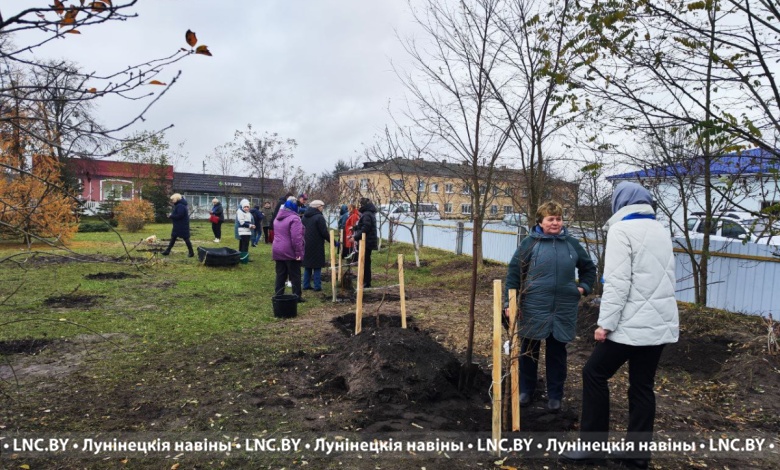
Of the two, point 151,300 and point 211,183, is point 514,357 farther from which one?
point 211,183

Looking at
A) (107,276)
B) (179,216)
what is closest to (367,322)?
(107,276)

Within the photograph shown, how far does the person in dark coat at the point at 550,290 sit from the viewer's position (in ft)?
12.2

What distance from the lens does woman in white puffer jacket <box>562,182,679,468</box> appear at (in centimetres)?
293

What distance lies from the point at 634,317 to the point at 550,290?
2.75 feet

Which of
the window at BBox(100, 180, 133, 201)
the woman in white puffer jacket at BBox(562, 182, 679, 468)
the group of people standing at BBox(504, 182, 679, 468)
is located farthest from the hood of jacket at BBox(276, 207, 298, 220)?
the window at BBox(100, 180, 133, 201)

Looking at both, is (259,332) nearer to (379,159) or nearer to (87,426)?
(87,426)

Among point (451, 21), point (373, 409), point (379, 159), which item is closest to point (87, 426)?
point (373, 409)

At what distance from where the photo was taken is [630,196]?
312cm

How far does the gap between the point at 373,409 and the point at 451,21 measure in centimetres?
639

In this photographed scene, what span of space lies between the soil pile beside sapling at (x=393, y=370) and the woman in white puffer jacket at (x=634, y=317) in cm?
118

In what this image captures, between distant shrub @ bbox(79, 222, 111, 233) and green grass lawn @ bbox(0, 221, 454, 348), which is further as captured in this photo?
distant shrub @ bbox(79, 222, 111, 233)

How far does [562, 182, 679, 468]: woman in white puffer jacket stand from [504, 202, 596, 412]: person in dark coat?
62 cm

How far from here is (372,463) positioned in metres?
3.02

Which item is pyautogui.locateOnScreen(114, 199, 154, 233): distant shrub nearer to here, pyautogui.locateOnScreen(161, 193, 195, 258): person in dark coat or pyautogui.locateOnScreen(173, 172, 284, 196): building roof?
pyautogui.locateOnScreen(161, 193, 195, 258): person in dark coat
